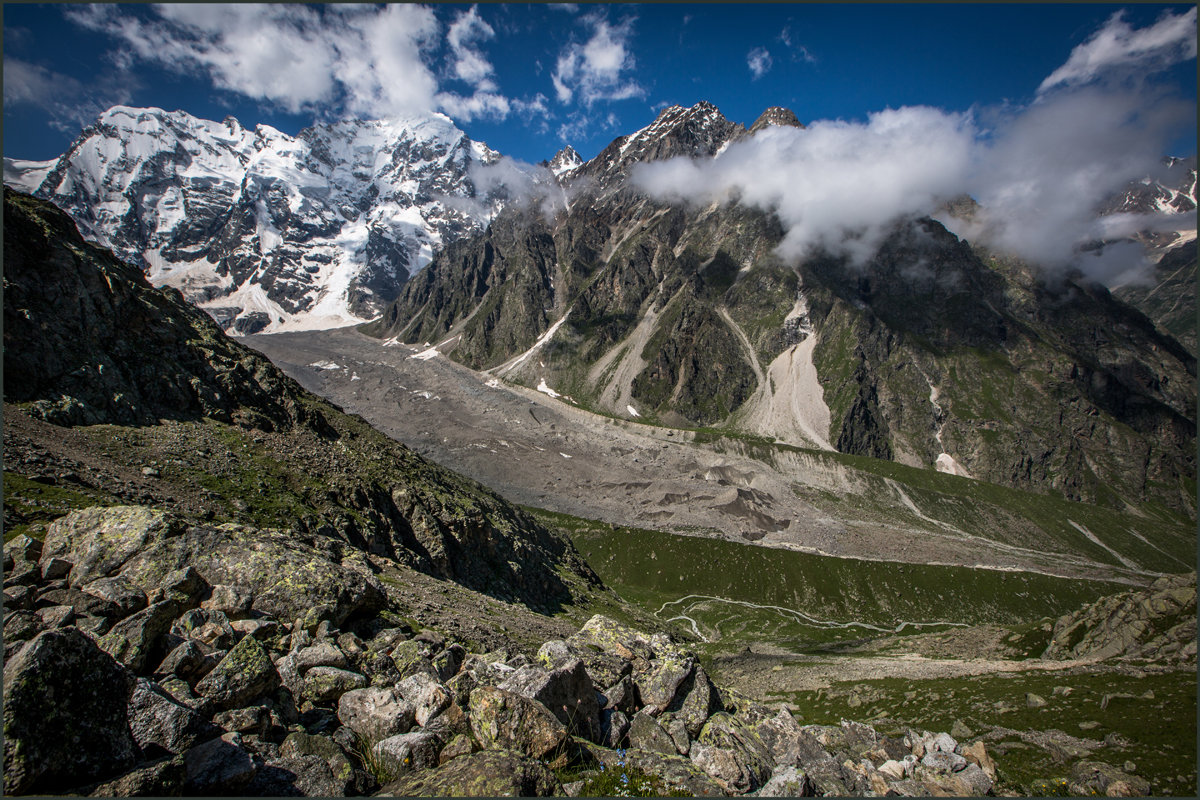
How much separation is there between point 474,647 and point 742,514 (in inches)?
5888

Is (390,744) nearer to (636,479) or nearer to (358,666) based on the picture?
(358,666)

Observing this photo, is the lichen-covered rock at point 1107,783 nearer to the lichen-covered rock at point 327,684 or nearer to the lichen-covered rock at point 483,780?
the lichen-covered rock at point 483,780

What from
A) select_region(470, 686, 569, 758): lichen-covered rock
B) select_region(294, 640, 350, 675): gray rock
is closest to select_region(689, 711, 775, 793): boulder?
select_region(470, 686, 569, 758): lichen-covered rock

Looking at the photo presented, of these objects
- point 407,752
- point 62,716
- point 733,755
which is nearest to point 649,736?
point 733,755

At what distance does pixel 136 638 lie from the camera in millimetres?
10883

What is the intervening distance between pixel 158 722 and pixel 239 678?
189 cm

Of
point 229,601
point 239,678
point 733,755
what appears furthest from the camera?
point 229,601

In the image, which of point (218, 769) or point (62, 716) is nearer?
point (62, 716)

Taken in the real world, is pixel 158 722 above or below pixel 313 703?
above

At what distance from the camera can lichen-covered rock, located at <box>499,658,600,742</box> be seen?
13086 mm

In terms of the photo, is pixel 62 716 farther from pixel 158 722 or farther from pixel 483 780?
pixel 483 780

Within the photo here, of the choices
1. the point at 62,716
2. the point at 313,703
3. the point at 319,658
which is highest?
the point at 62,716

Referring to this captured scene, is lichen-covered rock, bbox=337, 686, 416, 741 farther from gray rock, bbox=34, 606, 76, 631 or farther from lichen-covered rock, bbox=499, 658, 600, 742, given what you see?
gray rock, bbox=34, 606, 76, 631

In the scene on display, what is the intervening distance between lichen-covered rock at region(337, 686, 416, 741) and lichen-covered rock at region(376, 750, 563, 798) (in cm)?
125
